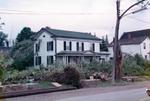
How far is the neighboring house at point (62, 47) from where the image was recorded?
56750 mm

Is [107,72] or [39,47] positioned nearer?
[107,72]

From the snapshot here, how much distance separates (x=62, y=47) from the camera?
2263 inches

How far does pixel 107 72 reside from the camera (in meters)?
38.7

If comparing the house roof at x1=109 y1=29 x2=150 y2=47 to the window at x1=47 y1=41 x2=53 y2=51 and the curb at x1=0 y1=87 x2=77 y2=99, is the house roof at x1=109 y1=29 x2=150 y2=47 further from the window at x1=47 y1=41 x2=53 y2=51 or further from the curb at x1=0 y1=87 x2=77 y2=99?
the curb at x1=0 y1=87 x2=77 y2=99

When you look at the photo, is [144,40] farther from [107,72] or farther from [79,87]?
[79,87]

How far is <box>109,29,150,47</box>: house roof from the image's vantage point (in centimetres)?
7531

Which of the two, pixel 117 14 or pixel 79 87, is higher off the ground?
pixel 117 14

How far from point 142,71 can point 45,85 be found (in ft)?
64.7

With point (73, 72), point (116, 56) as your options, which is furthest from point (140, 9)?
point (73, 72)

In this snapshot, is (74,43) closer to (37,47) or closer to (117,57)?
(37,47)

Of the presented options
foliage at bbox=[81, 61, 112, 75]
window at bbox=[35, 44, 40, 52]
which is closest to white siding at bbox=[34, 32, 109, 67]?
window at bbox=[35, 44, 40, 52]

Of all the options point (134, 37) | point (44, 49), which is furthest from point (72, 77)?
point (134, 37)

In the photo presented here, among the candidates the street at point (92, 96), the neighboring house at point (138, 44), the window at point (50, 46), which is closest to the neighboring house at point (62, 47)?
the window at point (50, 46)

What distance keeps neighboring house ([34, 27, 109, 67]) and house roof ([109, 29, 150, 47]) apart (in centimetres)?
1518
